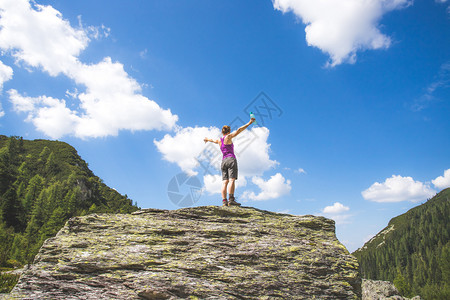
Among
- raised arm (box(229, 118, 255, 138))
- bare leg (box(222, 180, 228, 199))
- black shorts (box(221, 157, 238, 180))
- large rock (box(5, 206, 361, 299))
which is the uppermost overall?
raised arm (box(229, 118, 255, 138))

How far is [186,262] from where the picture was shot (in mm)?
10172

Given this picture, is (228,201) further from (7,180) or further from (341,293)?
(7,180)

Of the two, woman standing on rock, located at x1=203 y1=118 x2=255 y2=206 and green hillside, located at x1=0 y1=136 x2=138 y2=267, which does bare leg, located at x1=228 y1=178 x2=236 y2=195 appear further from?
green hillside, located at x1=0 y1=136 x2=138 y2=267

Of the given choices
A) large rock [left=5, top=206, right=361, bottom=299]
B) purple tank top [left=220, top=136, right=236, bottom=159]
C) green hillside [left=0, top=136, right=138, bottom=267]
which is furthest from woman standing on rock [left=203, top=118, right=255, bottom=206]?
green hillside [left=0, top=136, right=138, bottom=267]

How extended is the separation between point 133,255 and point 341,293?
8.78 metres

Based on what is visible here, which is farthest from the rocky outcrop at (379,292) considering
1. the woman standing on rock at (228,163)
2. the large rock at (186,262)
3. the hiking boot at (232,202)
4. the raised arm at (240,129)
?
the raised arm at (240,129)

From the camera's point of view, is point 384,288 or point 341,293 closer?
point 341,293

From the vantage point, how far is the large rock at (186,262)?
357 inches

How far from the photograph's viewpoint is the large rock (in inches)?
Result: 357

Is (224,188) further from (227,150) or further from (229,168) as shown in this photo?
(227,150)

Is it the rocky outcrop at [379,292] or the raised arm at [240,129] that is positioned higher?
the raised arm at [240,129]

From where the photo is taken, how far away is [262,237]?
38.9 feet

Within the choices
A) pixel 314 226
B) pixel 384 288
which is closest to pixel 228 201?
pixel 314 226

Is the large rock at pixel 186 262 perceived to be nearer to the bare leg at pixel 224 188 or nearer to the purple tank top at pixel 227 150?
the bare leg at pixel 224 188
